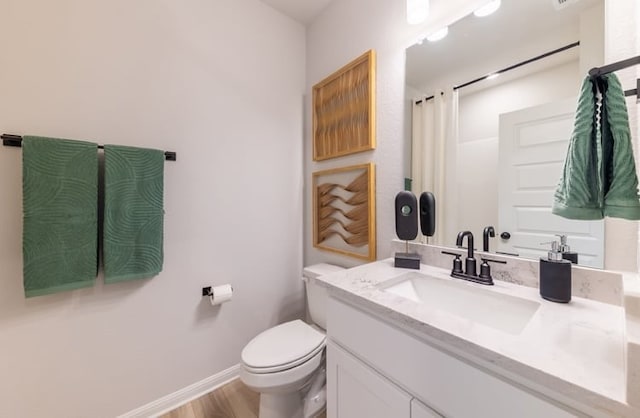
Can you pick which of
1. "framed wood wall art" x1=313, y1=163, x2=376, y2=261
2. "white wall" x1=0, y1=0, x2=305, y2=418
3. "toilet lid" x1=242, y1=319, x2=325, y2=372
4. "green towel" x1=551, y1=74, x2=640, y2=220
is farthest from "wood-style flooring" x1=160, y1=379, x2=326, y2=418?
"green towel" x1=551, y1=74, x2=640, y2=220

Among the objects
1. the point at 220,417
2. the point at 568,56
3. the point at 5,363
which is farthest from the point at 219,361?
the point at 568,56

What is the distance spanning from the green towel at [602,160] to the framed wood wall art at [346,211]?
A: 34.2 inches

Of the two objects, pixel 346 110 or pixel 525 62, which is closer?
pixel 525 62

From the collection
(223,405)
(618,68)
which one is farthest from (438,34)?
(223,405)

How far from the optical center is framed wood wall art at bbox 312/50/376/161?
140 centimetres

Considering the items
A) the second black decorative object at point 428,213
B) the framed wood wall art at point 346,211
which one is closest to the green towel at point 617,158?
the second black decorative object at point 428,213

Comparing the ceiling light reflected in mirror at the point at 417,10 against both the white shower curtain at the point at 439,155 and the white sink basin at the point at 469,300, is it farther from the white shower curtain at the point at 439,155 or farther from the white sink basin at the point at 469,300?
the white sink basin at the point at 469,300

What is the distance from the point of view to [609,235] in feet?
2.39

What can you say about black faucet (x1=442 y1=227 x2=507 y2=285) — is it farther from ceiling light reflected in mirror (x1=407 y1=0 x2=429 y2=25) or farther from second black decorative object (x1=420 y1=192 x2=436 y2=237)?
ceiling light reflected in mirror (x1=407 y1=0 x2=429 y2=25)

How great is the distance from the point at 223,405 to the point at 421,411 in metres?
1.28

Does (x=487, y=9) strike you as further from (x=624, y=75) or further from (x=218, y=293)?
(x=218, y=293)

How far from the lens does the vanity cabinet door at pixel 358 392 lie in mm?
685

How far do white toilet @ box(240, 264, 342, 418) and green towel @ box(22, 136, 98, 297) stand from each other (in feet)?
2.81

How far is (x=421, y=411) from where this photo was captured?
2.04ft
